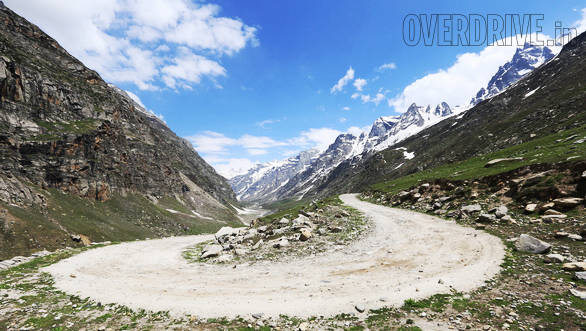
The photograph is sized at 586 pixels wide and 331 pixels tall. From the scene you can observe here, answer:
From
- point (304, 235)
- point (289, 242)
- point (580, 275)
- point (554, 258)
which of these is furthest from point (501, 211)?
point (289, 242)

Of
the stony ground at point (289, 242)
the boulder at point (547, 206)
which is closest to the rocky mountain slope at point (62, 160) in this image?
the stony ground at point (289, 242)

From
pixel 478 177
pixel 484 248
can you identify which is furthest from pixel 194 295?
pixel 478 177

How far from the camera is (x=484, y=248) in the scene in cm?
1939

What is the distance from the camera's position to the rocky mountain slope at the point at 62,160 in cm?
5209

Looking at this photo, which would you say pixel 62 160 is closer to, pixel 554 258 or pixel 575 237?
pixel 554 258

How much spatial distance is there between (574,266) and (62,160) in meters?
105

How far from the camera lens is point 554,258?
15070mm

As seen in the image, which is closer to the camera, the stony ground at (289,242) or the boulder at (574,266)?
the boulder at (574,266)

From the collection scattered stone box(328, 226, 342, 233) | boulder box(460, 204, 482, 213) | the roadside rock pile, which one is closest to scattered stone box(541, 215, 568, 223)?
boulder box(460, 204, 482, 213)

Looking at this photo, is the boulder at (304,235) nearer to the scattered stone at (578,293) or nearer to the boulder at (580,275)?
the scattered stone at (578,293)

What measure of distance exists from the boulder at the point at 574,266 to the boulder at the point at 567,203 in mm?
13458

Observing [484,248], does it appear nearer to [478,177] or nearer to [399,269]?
[399,269]

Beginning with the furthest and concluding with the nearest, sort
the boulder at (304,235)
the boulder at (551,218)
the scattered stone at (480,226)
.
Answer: the boulder at (304,235)
the scattered stone at (480,226)
the boulder at (551,218)

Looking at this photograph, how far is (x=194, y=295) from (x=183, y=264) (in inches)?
437
